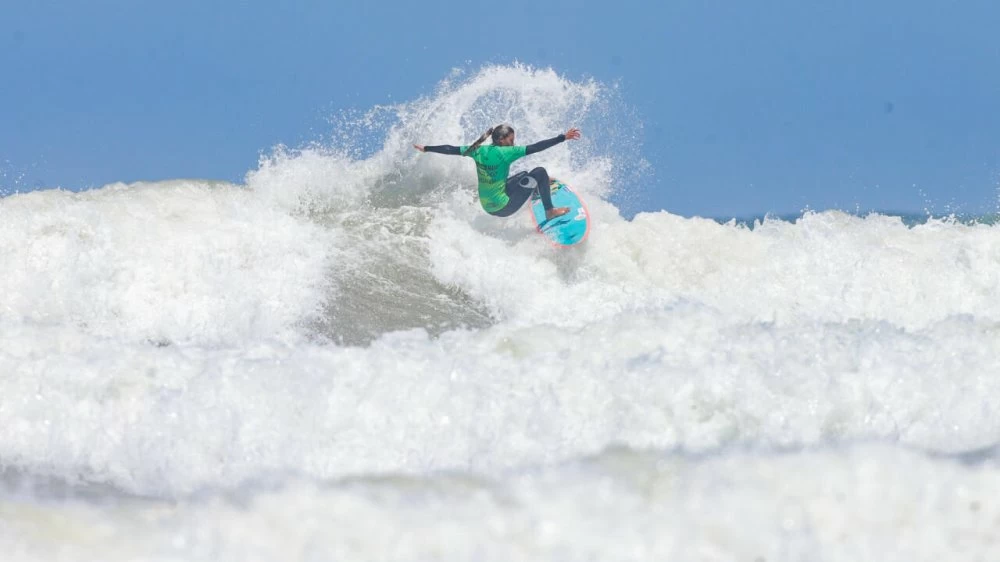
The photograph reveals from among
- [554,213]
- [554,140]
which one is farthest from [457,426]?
[554,213]

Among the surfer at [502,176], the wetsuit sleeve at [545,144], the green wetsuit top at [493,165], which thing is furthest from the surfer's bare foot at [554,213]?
the wetsuit sleeve at [545,144]

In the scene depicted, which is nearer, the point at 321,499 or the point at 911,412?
the point at 321,499

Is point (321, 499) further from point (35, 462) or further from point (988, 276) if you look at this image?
point (988, 276)

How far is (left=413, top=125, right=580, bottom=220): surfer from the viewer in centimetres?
835

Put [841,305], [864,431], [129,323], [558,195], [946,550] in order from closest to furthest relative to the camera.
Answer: [946,550] → [864,431] → [129,323] → [841,305] → [558,195]

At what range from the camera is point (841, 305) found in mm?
7277

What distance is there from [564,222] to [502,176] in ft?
2.59

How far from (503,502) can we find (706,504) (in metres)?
0.76

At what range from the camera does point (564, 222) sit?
8367 millimetres

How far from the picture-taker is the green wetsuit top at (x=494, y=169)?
834 centimetres

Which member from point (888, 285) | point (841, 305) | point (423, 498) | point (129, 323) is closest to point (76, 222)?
point (129, 323)

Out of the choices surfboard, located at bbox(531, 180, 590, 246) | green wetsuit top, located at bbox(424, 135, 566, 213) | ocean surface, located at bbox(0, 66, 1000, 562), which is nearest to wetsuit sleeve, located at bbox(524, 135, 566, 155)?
green wetsuit top, located at bbox(424, 135, 566, 213)

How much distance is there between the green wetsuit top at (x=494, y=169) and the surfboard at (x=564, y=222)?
1.14ft

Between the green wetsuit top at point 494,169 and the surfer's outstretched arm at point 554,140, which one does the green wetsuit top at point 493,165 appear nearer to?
the green wetsuit top at point 494,169
